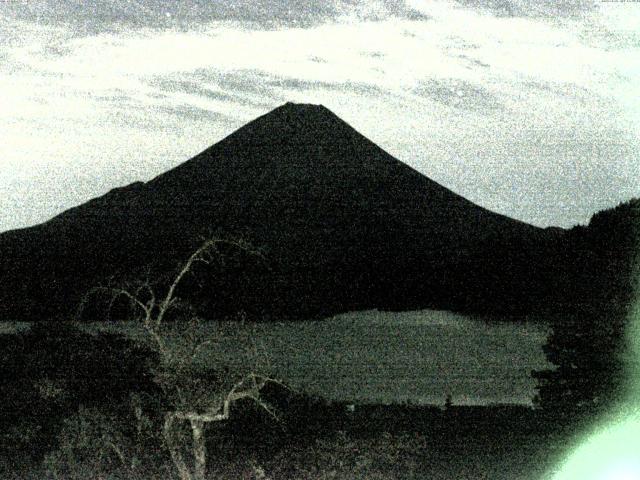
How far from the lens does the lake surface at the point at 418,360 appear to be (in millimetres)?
13320

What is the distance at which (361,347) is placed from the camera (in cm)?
1450

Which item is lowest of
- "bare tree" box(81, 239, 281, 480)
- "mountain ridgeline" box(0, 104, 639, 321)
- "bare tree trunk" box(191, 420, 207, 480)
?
"bare tree trunk" box(191, 420, 207, 480)

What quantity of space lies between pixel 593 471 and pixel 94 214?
16.3 m

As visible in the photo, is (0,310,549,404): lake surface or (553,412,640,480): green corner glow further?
(0,310,549,404): lake surface

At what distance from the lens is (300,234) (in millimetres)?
19047

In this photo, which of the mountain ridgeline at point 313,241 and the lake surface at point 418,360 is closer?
the mountain ridgeline at point 313,241

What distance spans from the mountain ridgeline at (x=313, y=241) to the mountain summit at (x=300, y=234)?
5 cm

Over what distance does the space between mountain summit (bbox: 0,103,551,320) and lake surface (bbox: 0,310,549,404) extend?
1.45 feet

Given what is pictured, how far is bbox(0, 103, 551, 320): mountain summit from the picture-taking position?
47.4 ft

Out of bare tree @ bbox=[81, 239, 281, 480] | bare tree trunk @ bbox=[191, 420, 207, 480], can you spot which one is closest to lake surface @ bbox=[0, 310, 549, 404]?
bare tree @ bbox=[81, 239, 281, 480]

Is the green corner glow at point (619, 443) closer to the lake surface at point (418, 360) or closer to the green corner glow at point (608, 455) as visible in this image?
the green corner glow at point (608, 455)

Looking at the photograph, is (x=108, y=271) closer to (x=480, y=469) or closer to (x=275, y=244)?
(x=275, y=244)

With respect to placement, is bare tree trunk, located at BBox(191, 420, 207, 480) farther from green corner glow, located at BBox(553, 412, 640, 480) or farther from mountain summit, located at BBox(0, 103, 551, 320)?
green corner glow, located at BBox(553, 412, 640, 480)

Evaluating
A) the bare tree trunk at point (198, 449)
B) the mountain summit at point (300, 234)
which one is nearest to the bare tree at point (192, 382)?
the bare tree trunk at point (198, 449)
